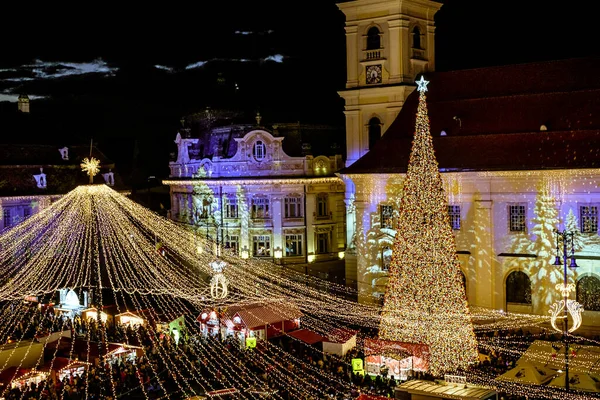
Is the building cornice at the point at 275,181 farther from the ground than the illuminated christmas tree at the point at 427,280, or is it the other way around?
the building cornice at the point at 275,181

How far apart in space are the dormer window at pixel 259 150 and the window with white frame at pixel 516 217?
19692 millimetres

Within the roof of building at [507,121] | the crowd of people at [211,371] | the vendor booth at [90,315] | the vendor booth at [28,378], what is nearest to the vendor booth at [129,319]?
the vendor booth at [90,315]

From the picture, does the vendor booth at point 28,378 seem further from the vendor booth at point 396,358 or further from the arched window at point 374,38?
the arched window at point 374,38

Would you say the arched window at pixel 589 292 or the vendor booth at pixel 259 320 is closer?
the vendor booth at pixel 259 320

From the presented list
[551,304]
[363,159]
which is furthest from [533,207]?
[363,159]

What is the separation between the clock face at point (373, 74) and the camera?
4762 cm

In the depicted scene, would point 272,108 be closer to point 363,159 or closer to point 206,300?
point 363,159

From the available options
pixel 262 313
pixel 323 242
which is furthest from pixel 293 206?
pixel 262 313

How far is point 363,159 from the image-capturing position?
45.8 metres

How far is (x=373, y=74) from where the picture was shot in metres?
47.8

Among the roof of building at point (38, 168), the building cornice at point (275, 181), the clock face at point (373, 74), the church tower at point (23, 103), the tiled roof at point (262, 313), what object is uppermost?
the church tower at point (23, 103)

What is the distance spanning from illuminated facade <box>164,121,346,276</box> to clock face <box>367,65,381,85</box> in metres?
9.69

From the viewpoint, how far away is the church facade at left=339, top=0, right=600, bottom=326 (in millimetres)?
39906

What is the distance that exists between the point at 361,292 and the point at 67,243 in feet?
58.9
